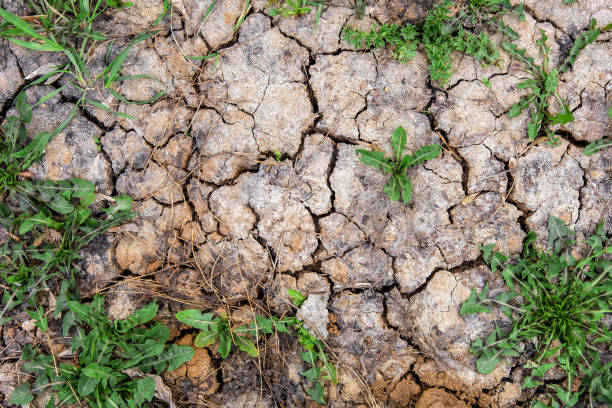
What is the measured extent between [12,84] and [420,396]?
9.93 ft

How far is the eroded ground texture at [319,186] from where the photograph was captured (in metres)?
Answer: 2.51

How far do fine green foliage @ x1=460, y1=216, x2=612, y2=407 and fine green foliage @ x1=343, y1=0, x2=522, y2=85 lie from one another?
3.48ft

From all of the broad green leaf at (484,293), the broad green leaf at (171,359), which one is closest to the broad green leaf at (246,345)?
the broad green leaf at (171,359)

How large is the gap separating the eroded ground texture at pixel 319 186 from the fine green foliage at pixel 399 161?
0.30 ft

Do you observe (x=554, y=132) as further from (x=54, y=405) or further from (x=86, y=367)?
(x=54, y=405)

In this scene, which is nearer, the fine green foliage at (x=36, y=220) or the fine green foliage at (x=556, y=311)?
the fine green foliage at (x=556, y=311)

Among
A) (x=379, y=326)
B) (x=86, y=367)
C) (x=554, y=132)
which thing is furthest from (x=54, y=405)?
(x=554, y=132)

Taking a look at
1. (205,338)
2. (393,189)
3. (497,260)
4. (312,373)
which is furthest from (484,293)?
(205,338)

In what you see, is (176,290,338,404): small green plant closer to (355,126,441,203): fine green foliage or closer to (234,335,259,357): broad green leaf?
(234,335,259,357): broad green leaf

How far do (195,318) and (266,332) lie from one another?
1.34 ft

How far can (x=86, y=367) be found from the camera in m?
2.40

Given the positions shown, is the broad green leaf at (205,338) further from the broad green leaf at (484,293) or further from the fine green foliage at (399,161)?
the broad green leaf at (484,293)

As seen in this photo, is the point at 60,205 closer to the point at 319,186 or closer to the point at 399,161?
the point at 319,186

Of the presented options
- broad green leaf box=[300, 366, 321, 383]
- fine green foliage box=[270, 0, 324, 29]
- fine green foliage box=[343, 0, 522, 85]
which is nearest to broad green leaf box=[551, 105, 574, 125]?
fine green foliage box=[343, 0, 522, 85]
